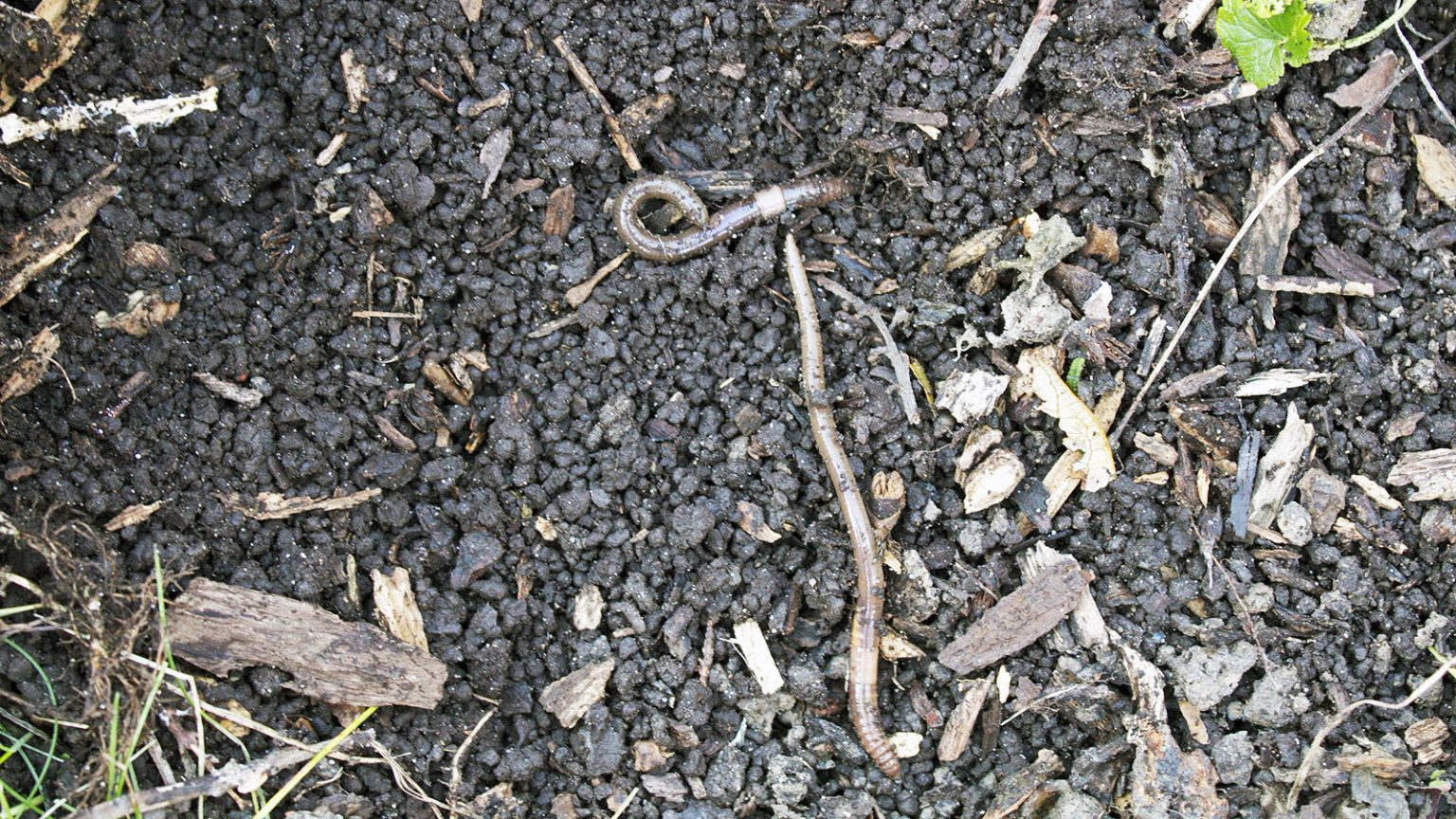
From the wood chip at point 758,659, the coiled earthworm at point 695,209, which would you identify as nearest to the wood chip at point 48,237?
the coiled earthworm at point 695,209

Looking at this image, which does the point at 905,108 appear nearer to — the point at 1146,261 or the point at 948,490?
the point at 1146,261

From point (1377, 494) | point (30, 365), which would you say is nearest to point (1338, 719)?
point (1377, 494)

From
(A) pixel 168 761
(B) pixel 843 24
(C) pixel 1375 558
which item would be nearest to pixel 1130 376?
(C) pixel 1375 558

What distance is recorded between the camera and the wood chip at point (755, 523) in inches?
179

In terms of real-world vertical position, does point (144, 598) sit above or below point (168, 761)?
above

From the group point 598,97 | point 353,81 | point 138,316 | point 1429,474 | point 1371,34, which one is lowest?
point 1429,474

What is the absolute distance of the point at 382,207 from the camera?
4.40 meters

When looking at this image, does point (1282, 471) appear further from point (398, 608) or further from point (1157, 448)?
point (398, 608)

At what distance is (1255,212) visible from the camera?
4492 millimetres

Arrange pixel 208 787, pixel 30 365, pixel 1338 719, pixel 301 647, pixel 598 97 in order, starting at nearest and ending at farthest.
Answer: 1. pixel 208 787
2. pixel 30 365
3. pixel 301 647
4. pixel 1338 719
5. pixel 598 97

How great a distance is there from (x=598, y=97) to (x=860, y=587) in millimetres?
2223

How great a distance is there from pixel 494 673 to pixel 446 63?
238cm

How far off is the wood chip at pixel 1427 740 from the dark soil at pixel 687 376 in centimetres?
6

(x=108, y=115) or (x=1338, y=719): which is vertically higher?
(x=108, y=115)
